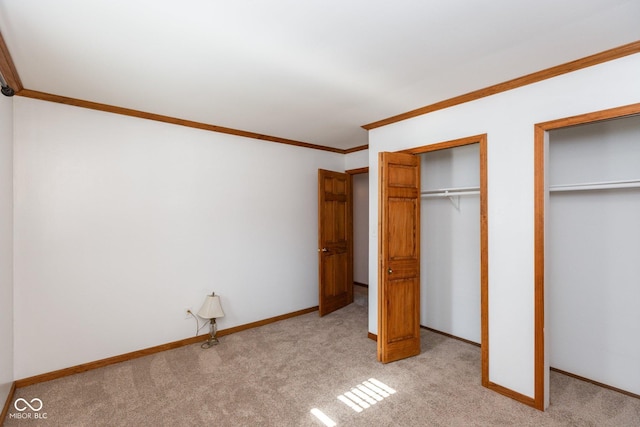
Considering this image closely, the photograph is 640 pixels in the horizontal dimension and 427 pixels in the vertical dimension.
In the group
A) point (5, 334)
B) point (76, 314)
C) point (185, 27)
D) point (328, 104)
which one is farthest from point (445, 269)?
point (5, 334)

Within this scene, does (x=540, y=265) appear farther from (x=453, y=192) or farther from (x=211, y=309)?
(x=211, y=309)

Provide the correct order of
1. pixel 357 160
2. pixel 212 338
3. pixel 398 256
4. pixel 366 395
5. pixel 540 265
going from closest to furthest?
pixel 540 265, pixel 366 395, pixel 398 256, pixel 212 338, pixel 357 160

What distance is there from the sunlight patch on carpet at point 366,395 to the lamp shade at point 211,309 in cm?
176

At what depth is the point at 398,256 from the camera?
3.25 meters

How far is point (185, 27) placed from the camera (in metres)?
1.84

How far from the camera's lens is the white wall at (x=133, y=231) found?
2.81 metres

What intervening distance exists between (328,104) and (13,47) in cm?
235

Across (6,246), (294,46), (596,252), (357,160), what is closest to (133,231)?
(6,246)

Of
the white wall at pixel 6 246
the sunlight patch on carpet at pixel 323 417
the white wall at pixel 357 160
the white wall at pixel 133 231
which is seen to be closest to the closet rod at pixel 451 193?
the white wall at pixel 357 160

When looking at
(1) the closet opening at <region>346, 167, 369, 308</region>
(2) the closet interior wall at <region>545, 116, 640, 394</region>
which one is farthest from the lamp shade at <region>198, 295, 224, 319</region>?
(1) the closet opening at <region>346, 167, 369, 308</region>

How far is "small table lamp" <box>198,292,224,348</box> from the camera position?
11.8 feet

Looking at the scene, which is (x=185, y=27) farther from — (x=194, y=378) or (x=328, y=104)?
(x=194, y=378)

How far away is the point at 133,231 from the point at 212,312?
1229mm

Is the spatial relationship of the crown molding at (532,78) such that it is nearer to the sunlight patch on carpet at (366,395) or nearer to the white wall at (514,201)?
the white wall at (514,201)
